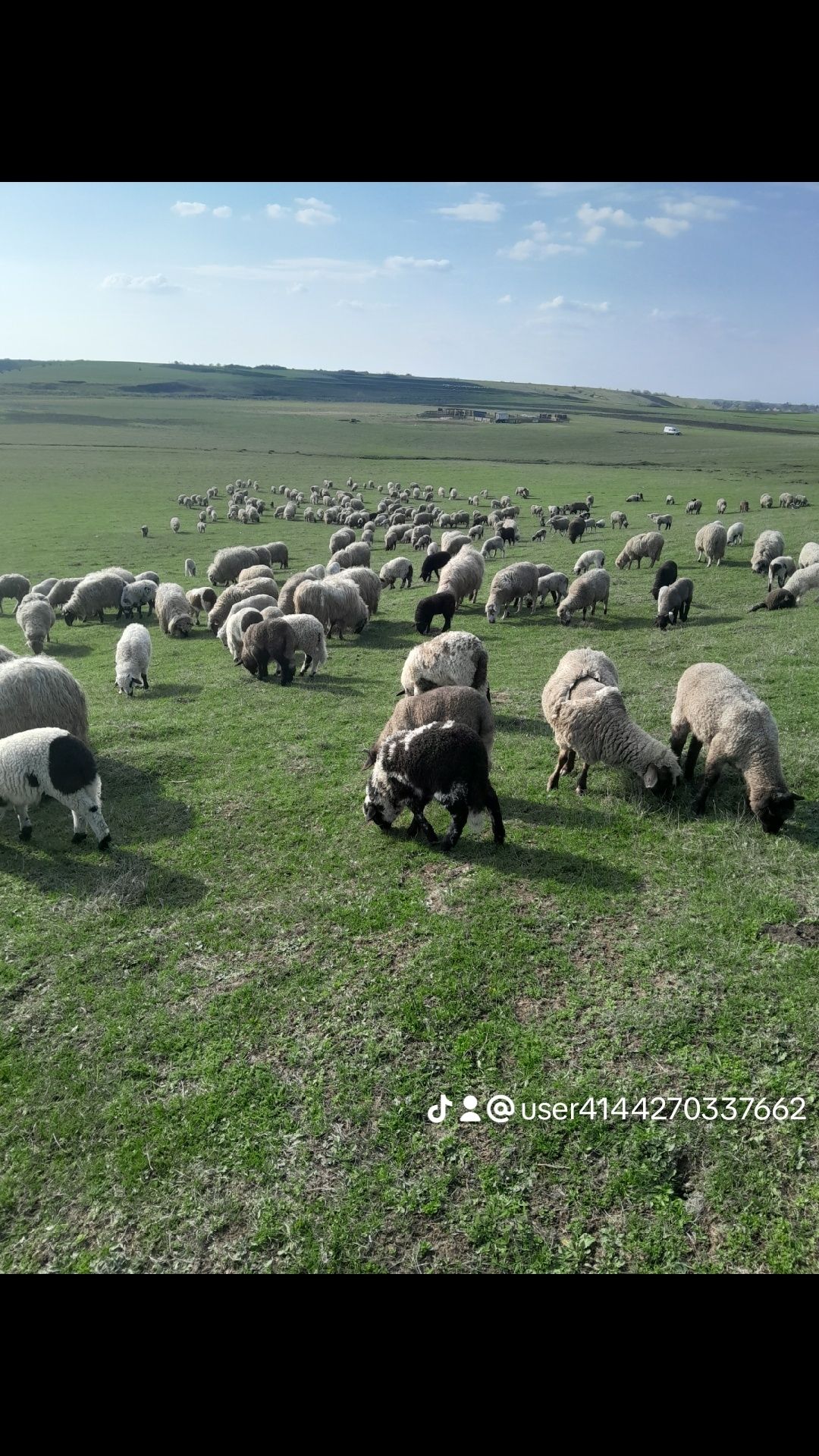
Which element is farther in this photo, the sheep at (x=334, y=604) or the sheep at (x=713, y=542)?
the sheep at (x=713, y=542)

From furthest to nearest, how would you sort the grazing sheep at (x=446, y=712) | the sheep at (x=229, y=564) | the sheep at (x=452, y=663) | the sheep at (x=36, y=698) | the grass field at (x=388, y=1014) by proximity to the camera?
the sheep at (x=229, y=564)
the sheep at (x=452, y=663)
the sheep at (x=36, y=698)
the grazing sheep at (x=446, y=712)
the grass field at (x=388, y=1014)

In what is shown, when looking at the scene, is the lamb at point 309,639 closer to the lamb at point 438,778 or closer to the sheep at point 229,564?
the lamb at point 438,778

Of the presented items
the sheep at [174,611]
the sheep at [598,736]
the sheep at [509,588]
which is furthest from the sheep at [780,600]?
the sheep at [174,611]

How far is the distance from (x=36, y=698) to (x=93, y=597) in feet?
48.5

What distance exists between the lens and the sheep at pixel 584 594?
1948 cm

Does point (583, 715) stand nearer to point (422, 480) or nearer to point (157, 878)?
point (157, 878)

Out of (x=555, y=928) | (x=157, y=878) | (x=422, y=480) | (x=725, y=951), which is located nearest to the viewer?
(x=725, y=951)

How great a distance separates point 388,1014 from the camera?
19.5ft

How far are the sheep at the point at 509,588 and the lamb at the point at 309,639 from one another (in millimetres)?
6042

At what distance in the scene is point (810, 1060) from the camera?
17.0 ft

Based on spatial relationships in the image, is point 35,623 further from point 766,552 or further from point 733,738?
point 766,552
